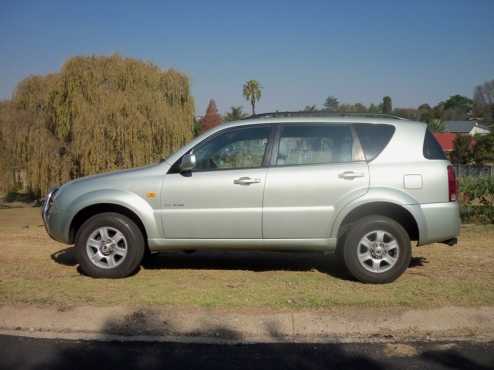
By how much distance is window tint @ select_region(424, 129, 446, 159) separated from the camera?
19.6 feet

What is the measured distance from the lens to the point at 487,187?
1068cm

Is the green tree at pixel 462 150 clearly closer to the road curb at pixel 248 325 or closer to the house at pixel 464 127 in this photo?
the house at pixel 464 127

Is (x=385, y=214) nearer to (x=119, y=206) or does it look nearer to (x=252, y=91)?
(x=119, y=206)

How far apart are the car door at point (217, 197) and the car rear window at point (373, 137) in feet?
3.31

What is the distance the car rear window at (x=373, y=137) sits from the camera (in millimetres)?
6016

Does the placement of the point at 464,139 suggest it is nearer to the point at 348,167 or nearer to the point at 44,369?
the point at 348,167

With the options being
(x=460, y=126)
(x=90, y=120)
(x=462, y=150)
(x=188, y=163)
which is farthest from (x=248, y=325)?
(x=460, y=126)


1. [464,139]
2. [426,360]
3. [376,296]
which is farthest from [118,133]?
[464,139]

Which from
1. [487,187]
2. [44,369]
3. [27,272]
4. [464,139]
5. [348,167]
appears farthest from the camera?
[464,139]

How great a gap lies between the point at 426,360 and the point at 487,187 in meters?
7.53

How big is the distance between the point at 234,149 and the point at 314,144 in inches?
35.3

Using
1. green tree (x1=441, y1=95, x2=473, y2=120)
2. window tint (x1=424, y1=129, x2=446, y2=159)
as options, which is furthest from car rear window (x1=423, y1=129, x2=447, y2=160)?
green tree (x1=441, y1=95, x2=473, y2=120)

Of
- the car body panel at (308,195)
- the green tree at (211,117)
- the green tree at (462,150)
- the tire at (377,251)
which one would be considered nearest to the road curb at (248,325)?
the tire at (377,251)

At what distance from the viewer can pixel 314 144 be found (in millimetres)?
6125
